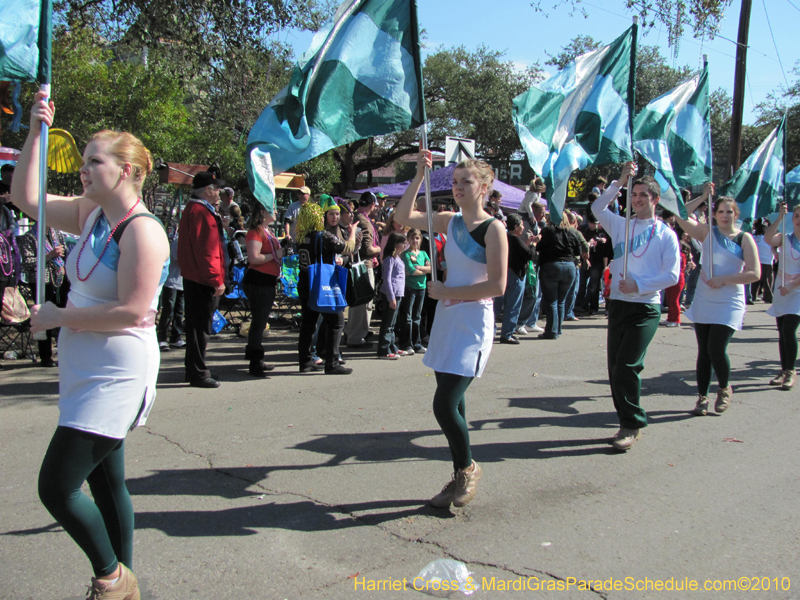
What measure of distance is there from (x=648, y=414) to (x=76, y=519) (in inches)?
200

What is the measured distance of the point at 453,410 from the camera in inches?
149

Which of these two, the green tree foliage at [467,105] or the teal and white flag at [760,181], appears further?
the green tree foliage at [467,105]

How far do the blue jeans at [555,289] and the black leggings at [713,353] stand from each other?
406 centimetres

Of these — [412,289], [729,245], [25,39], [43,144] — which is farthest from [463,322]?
[412,289]

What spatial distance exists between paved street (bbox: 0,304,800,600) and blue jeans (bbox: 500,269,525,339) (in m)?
2.70

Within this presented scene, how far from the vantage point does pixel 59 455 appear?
2480 mm

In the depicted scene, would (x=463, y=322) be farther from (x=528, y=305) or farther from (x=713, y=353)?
(x=528, y=305)

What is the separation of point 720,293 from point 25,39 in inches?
225

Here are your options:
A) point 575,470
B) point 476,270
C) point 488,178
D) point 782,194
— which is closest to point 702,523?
point 575,470

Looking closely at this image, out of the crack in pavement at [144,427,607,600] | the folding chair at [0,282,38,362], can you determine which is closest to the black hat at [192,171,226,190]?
the folding chair at [0,282,38,362]

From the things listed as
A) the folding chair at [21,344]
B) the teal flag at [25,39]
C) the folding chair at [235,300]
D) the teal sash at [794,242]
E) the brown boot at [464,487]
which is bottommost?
the brown boot at [464,487]

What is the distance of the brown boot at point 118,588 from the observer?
8.61ft

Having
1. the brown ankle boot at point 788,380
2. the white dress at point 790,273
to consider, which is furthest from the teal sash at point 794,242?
the brown ankle boot at point 788,380

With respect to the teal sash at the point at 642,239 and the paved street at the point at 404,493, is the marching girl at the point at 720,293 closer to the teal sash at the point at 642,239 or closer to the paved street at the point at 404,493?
the paved street at the point at 404,493
